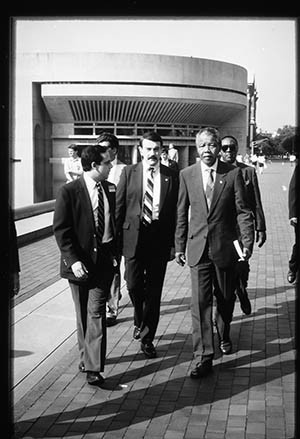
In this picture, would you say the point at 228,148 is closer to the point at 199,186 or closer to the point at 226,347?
the point at 199,186

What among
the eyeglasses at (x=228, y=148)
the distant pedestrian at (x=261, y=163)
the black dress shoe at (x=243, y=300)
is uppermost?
the distant pedestrian at (x=261, y=163)

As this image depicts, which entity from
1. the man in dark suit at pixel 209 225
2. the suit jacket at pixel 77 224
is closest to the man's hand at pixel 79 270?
the suit jacket at pixel 77 224

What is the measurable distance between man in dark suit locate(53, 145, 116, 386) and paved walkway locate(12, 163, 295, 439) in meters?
0.32

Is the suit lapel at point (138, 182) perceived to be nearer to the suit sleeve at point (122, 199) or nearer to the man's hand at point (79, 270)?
the suit sleeve at point (122, 199)

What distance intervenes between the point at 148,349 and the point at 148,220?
3.71 feet

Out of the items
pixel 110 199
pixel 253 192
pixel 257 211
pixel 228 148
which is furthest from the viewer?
pixel 257 211

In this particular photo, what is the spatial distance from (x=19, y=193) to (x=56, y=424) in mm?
27037

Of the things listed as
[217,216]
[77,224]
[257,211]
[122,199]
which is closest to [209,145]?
[217,216]

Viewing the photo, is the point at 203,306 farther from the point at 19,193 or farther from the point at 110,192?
the point at 19,193

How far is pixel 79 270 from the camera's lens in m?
4.82

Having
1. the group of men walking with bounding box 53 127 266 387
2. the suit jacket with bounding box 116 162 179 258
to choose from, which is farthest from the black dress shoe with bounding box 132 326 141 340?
the suit jacket with bounding box 116 162 179 258

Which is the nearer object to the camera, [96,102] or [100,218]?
[100,218]

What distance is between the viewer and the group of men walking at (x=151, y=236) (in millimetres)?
4973

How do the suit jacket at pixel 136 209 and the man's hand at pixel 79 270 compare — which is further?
the suit jacket at pixel 136 209
